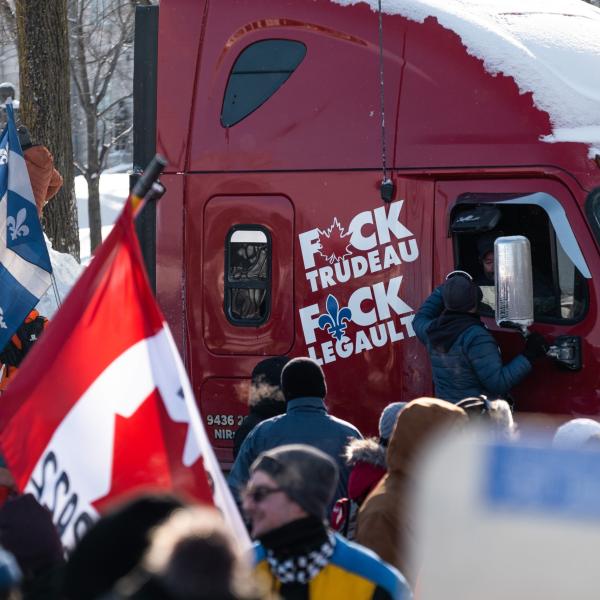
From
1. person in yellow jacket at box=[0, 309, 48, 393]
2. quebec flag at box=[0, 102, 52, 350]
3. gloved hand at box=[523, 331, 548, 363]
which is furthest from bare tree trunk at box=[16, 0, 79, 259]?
gloved hand at box=[523, 331, 548, 363]

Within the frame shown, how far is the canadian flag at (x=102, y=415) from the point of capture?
12.0 feet

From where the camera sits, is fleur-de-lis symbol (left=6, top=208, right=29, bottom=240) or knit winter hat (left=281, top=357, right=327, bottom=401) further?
fleur-de-lis symbol (left=6, top=208, right=29, bottom=240)

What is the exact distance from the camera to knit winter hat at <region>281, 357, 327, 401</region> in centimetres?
544

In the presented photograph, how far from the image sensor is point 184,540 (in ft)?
7.67

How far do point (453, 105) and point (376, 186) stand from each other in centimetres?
54

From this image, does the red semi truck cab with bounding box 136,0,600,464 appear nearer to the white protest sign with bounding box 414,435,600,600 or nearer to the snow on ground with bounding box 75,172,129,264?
the white protest sign with bounding box 414,435,600,600

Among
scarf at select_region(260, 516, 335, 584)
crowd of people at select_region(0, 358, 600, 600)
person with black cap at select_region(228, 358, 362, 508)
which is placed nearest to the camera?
crowd of people at select_region(0, 358, 600, 600)

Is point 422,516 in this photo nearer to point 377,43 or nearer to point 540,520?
point 540,520

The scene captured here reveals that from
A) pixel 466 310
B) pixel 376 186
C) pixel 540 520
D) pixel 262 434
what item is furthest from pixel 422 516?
pixel 376 186

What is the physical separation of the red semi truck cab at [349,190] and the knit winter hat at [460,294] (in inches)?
11.5

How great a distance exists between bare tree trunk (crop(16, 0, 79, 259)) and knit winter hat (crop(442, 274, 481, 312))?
24.7ft

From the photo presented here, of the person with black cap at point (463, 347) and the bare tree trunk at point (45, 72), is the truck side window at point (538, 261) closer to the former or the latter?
the person with black cap at point (463, 347)

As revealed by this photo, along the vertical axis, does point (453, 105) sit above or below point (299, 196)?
above

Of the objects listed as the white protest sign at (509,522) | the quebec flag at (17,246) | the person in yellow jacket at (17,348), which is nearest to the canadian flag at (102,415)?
the white protest sign at (509,522)
